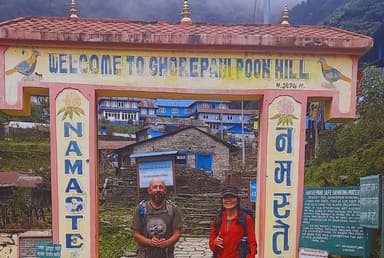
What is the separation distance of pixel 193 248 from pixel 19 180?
11680 millimetres

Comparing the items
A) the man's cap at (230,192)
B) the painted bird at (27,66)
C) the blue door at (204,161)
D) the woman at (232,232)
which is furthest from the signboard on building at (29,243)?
the blue door at (204,161)

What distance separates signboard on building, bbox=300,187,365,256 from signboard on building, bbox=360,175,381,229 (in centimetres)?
22

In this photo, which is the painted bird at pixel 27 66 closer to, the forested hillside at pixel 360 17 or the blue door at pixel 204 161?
the blue door at pixel 204 161

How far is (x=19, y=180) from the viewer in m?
23.2

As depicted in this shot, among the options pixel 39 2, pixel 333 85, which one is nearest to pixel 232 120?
pixel 333 85

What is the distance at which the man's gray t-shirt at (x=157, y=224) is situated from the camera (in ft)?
19.7

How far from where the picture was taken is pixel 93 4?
325 ft

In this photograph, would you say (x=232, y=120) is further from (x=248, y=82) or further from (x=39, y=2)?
(x=39, y=2)

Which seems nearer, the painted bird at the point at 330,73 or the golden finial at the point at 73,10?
the painted bird at the point at 330,73

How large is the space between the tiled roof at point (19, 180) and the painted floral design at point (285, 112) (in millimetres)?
18293

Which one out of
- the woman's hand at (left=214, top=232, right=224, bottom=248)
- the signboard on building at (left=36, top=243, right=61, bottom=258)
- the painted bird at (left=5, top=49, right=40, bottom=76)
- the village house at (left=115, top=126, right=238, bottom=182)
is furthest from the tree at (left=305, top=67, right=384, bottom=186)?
the village house at (left=115, top=126, right=238, bottom=182)

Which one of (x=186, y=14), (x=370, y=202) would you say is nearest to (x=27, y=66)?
(x=186, y=14)

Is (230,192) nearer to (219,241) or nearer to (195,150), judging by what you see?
(219,241)

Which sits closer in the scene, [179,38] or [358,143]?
[179,38]
